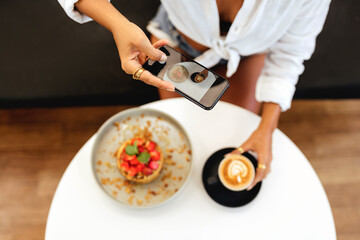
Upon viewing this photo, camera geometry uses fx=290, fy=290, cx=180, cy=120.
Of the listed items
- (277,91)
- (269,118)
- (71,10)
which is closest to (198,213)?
(269,118)

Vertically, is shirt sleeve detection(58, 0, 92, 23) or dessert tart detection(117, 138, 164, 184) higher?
shirt sleeve detection(58, 0, 92, 23)

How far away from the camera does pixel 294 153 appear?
3.93ft

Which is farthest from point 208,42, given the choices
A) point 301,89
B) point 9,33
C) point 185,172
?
point 9,33

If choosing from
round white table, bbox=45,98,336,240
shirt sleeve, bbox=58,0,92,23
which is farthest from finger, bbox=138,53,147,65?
round white table, bbox=45,98,336,240

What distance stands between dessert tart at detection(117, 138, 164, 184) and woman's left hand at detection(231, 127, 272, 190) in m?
0.31

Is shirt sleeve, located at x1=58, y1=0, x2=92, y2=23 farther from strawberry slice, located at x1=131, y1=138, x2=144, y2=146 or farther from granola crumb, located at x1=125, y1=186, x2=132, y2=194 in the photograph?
granola crumb, located at x1=125, y1=186, x2=132, y2=194

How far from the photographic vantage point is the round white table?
109 centimetres

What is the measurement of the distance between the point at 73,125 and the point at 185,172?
3.81 feet

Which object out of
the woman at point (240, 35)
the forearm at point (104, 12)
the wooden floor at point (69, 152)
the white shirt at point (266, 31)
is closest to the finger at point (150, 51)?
the woman at point (240, 35)

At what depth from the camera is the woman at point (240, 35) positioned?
906 mm

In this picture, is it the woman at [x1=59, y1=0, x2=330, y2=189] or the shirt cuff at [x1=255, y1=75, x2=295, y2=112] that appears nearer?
the woman at [x1=59, y1=0, x2=330, y2=189]

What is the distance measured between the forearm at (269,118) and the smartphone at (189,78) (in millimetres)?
310

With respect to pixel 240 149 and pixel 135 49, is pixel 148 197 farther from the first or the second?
pixel 135 49

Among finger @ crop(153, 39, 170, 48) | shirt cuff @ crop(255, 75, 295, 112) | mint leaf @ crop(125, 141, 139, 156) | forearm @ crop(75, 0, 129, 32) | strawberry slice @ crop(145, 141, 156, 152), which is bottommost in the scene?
strawberry slice @ crop(145, 141, 156, 152)
